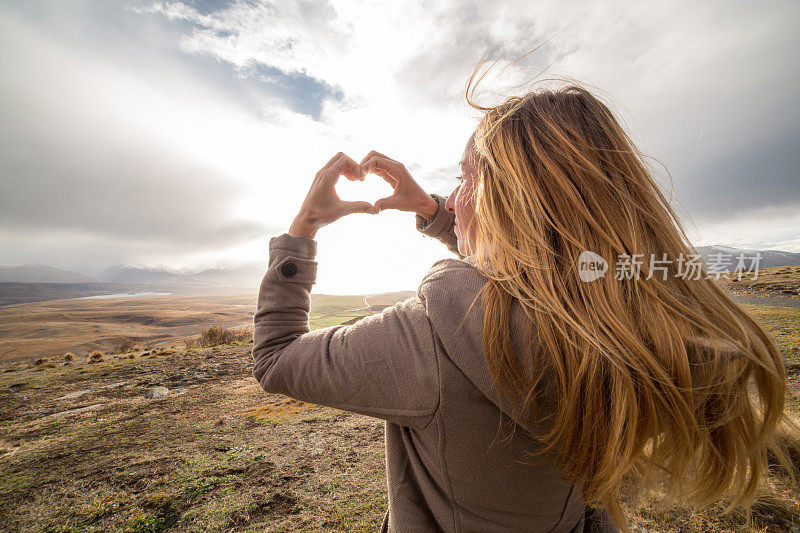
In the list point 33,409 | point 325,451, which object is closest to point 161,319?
point 33,409

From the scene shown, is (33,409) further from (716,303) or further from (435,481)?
(716,303)

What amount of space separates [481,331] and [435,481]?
64 centimetres

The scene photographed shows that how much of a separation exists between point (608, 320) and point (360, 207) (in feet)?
3.87

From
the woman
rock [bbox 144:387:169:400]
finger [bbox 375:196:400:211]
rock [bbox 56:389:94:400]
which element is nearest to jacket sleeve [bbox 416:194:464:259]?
finger [bbox 375:196:400:211]

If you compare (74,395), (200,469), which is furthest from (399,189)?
(74,395)

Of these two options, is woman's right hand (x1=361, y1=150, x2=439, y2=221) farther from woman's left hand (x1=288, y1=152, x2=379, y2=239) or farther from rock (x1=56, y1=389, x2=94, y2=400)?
rock (x1=56, y1=389, x2=94, y2=400)

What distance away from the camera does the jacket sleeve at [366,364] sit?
91 cm

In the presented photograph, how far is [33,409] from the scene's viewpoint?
6.75m

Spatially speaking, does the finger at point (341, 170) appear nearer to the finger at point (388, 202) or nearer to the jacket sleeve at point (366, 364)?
the finger at point (388, 202)

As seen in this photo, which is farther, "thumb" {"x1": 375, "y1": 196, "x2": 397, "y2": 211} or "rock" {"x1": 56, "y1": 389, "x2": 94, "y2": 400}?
"rock" {"x1": 56, "y1": 389, "x2": 94, "y2": 400}

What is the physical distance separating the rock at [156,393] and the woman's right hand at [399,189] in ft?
28.2

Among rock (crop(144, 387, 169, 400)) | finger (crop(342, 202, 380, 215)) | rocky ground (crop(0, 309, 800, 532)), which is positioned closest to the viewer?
finger (crop(342, 202, 380, 215))

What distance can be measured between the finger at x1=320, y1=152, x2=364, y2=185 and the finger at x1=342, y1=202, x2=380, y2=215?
131mm

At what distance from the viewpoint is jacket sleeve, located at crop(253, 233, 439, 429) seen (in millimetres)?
913
